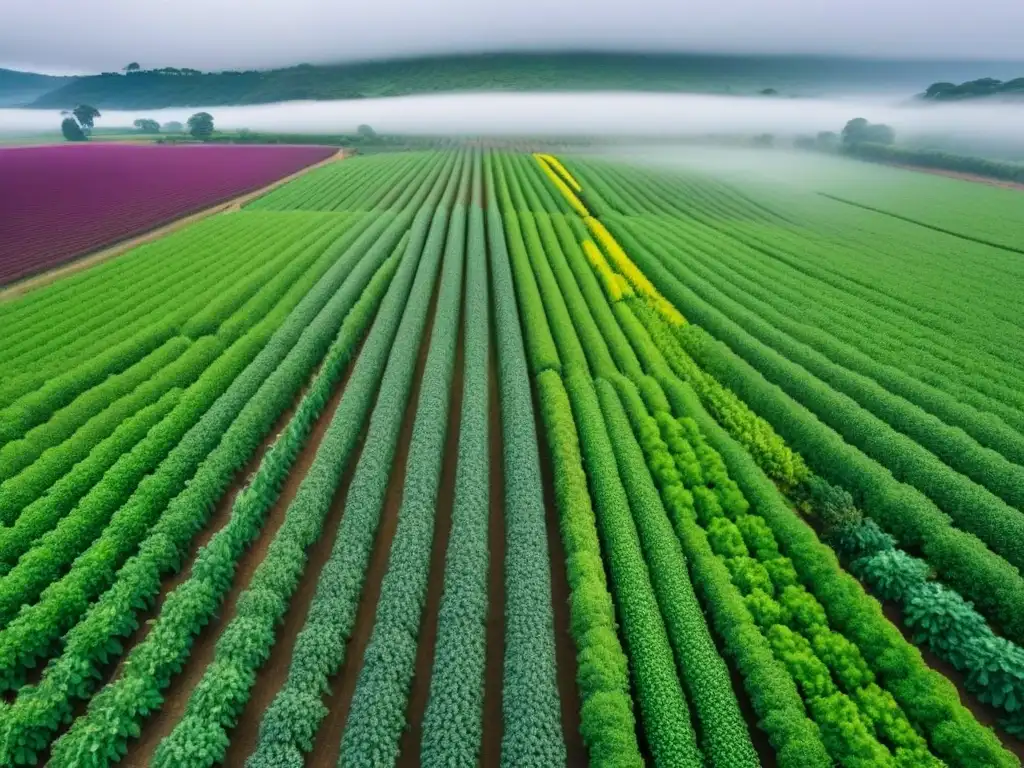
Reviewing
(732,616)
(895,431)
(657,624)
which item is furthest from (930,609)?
(895,431)

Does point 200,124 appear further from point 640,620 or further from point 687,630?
point 687,630

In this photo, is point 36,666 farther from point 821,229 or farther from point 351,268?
point 821,229

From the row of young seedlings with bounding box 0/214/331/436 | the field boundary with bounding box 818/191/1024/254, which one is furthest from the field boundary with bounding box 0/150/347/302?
the field boundary with bounding box 818/191/1024/254

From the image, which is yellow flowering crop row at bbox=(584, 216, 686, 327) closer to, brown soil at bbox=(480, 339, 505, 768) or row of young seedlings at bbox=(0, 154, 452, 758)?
brown soil at bbox=(480, 339, 505, 768)

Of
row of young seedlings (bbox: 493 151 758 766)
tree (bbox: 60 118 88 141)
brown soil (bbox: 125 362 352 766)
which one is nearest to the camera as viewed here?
row of young seedlings (bbox: 493 151 758 766)

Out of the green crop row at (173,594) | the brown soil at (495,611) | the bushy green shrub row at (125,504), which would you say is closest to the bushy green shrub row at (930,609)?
the brown soil at (495,611)

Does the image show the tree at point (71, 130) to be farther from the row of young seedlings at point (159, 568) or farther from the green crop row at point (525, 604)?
the green crop row at point (525, 604)
